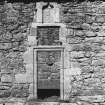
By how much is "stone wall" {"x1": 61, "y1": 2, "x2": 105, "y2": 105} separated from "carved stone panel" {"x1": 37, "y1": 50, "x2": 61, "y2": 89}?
43 centimetres

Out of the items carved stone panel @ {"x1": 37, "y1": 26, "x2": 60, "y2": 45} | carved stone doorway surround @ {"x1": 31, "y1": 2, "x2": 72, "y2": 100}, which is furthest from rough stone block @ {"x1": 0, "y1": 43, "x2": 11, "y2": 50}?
carved stone panel @ {"x1": 37, "y1": 26, "x2": 60, "y2": 45}

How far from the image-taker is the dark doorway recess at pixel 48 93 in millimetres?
6582

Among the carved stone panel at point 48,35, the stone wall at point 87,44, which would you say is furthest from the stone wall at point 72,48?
the carved stone panel at point 48,35

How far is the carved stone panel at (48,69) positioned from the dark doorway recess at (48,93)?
0.30 ft

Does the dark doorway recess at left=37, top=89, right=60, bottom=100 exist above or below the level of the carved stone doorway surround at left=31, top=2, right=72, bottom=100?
below

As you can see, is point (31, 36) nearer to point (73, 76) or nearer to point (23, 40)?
point (23, 40)

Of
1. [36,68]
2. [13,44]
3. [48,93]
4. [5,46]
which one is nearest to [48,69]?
[36,68]

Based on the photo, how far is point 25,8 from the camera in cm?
644

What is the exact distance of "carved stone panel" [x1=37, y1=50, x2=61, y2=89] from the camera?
6539 mm

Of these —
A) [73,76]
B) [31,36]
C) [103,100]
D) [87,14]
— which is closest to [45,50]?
[31,36]

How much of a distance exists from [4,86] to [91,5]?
8.94 ft

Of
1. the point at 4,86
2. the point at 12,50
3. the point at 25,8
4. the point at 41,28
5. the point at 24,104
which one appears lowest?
the point at 24,104

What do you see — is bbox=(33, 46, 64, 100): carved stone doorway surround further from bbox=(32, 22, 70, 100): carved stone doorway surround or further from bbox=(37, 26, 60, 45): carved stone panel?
bbox=(37, 26, 60, 45): carved stone panel

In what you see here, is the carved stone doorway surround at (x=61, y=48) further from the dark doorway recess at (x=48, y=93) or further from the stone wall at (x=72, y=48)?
the dark doorway recess at (x=48, y=93)
